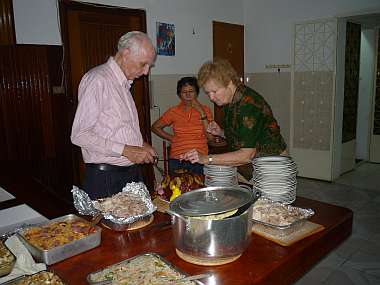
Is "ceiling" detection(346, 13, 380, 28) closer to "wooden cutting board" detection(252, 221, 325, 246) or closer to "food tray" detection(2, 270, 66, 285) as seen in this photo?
"wooden cutting board" detection(252, 221, 325, 246)

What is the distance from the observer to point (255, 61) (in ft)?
17.5

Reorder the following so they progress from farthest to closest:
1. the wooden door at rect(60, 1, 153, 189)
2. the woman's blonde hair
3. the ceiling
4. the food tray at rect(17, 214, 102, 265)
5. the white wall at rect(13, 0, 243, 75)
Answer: the ceiling, the wooden door at rect(60, 1, 153, 189), the white wall at rect(13, 0, 243, 75), the woman's blonde hair, the food tray at rect(17, 214, 102, 265)

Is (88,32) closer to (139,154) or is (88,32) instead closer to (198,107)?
(198,107)

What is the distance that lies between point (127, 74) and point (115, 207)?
901 millimetres

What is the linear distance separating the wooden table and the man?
53cm

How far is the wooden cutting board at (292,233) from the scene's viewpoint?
1.31 metres

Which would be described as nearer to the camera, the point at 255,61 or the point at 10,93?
the point at 10,93

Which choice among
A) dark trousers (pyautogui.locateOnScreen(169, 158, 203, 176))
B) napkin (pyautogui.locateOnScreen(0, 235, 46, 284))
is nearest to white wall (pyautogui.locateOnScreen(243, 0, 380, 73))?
dark trousers (pyautogui.locateOnScreen(169, 158, 203, 176))

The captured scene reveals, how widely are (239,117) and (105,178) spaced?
0.85 meters

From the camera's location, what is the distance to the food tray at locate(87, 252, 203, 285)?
1.06 metres

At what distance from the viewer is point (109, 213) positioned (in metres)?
1.45

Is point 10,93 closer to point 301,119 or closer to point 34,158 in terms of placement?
point 34,158

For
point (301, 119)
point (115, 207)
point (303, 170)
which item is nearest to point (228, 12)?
point (301, 119)

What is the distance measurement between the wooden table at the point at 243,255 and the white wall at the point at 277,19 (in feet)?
12.5
